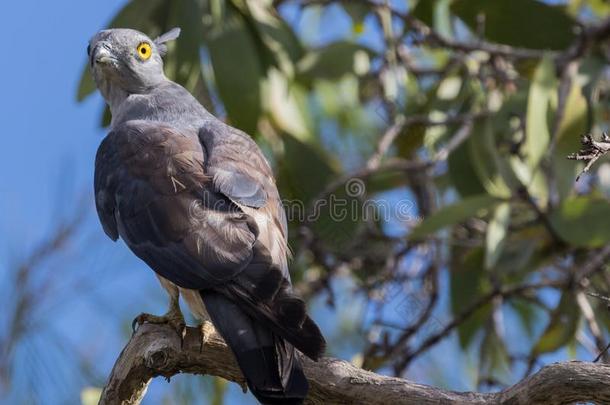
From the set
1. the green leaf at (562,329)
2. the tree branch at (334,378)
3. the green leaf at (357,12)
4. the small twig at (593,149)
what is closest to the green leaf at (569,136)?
the green leaf at (562,329)

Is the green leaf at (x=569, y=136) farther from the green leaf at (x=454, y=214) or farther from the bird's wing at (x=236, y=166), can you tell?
the bird's wing at (x=236, y=166)

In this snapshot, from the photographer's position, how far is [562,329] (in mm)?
5500

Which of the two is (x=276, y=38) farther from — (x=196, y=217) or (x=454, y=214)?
(x=196, y=217)

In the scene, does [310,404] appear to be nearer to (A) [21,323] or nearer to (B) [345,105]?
(A) [21,323]

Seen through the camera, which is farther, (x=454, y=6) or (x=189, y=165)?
(x=454, y=6)

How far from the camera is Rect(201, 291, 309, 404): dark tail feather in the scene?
3469 millimetres

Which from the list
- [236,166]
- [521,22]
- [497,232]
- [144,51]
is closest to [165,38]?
[144,51]

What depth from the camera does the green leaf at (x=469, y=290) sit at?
5.94 metres

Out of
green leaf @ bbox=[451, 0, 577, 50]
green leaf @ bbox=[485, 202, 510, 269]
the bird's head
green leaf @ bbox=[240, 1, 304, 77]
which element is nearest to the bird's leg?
the bird's head

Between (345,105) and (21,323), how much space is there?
8.19 ft

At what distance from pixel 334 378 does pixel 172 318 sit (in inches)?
29.5

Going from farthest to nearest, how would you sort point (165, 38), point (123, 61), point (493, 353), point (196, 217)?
point (493, 353) → point (165, 38) → point (123, 61) → point (196, 217)

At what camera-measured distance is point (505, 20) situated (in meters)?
6.16

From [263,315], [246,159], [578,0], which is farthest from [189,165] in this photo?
[578,0]
